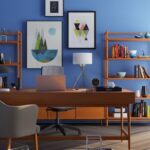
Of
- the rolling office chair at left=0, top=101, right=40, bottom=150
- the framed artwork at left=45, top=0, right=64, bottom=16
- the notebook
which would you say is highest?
the framed artwork at left=45, top=0, right=64, bottom=16

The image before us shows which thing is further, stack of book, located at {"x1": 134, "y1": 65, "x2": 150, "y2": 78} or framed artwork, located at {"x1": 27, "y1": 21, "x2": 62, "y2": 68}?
framed artwork, located at {"x1": 27, "y1": 21, "x2": 62, "y2": 68}

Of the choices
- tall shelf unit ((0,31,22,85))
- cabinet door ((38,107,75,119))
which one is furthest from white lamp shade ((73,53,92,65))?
tall shelf unit ((0,31,22,85))

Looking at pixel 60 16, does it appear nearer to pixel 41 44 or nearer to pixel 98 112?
pixel 41 44

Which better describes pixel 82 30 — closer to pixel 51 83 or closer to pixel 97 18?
pixel 97 18

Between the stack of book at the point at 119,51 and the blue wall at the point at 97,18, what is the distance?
0.30m

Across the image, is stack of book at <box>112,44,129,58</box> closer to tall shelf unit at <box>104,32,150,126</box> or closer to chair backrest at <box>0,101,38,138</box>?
tall shelf unit at <box>104,32,150,126</box>

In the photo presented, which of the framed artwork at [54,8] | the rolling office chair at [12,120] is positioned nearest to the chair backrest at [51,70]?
the framed artwork at [54,8]

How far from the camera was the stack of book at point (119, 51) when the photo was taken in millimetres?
6449

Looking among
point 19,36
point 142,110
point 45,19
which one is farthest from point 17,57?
point 142,110

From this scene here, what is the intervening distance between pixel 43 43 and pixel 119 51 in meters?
1.46

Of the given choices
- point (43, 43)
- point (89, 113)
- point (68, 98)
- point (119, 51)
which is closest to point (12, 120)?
point (68, 98)

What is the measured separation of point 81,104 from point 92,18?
116 inches

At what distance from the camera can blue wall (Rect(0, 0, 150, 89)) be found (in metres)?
6.66

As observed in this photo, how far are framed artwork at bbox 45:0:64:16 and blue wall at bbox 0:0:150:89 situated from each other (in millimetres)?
81
